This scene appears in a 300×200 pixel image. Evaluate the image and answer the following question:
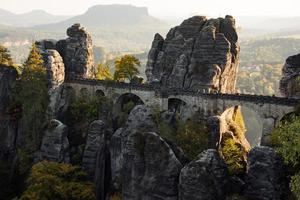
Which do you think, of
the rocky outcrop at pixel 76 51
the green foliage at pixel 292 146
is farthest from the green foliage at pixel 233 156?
the rocky outcrop at pixel 76 51

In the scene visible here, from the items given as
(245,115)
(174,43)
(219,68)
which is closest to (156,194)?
(219,68)

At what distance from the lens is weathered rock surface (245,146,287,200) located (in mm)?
37406

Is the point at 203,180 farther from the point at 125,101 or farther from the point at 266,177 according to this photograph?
the point at 125,101

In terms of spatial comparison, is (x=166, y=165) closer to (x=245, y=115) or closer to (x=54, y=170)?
(x=54, y=170)

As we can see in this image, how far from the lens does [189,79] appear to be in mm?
73688

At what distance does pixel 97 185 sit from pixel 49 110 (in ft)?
63.4

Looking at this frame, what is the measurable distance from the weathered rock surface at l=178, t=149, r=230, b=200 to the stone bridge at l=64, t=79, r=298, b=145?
24.5 metres

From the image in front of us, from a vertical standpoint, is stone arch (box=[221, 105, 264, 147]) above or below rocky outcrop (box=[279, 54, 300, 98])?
below

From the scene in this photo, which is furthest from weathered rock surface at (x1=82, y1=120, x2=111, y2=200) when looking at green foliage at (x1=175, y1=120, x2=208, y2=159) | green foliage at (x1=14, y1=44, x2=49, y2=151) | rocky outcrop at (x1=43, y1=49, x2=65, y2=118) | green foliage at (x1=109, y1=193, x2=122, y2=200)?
rocky outcrop at (x1=43, y1=49, x2=65, y2=118)

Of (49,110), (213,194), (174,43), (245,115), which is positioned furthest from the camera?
(245,115)

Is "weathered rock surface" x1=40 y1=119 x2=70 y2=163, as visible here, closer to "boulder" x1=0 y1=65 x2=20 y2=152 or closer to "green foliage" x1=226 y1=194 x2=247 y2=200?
"boulder" x1=0 y1=65 x2=20 y2=152

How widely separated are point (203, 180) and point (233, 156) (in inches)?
705

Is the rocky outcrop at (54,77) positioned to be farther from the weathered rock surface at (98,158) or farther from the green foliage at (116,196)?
the green foliage at (116,196)

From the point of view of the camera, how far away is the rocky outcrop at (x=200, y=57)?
237 ft
